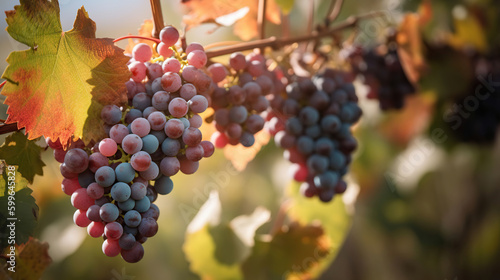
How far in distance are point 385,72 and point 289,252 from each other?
541mm

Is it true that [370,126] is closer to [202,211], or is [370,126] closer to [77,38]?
[202,211]

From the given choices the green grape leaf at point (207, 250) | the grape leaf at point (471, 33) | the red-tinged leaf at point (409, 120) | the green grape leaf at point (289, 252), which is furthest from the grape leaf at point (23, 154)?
the grape leaf at point (471, 33)

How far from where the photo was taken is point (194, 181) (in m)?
1.88

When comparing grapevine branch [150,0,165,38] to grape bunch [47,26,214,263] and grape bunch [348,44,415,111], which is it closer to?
grape bunch [47,26,214,263]

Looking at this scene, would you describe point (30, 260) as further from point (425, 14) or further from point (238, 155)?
point (425, 14)

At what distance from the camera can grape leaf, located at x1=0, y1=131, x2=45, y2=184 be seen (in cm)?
59

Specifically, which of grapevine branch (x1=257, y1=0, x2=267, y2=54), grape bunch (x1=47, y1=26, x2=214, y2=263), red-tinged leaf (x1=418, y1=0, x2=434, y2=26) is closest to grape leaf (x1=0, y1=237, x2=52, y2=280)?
grape bunch (x1=47, y1=26, x2=214, y2=263)

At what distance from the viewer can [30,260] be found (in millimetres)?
680

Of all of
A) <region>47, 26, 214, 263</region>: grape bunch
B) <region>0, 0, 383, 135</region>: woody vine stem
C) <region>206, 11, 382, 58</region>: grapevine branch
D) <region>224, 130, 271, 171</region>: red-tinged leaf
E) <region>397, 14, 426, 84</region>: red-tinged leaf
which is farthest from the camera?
<region>397, 14, 426, 84</region>: red-tinged leaf

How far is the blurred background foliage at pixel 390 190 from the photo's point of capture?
4.12ft

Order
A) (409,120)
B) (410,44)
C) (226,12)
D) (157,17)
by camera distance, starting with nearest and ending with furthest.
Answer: (157,17) < (226,12) < (410,44) < (409,120)

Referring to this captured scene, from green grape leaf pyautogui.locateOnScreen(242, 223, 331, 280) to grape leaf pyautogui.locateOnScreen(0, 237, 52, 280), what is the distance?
47 cm

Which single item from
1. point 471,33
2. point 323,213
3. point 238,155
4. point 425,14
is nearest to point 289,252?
point 323,213

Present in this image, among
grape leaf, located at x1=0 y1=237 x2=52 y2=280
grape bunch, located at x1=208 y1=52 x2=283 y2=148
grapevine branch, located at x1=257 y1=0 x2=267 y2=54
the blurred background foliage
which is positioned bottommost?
the blurred background foliage
